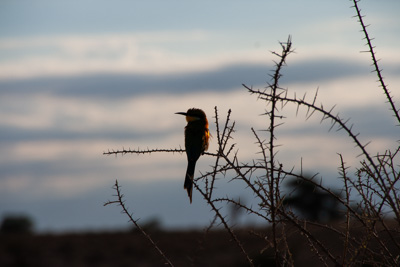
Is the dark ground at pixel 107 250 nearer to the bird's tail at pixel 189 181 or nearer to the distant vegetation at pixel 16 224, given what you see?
the distant vegetation at pixel 16 224

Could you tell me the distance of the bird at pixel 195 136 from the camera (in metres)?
7.85

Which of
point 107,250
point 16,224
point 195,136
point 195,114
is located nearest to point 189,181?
point 195,136

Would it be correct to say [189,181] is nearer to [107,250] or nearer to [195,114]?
[195,114]

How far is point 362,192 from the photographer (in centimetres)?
346

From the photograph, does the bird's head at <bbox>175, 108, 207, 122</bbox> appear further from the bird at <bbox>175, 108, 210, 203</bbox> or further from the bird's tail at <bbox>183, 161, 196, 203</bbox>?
the bird's tail at <bbox>183, 161, 196, 203</bbox>

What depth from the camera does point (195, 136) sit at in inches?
313

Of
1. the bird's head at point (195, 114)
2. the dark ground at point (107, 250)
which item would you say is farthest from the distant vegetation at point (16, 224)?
the bird's head at point (195, 114)

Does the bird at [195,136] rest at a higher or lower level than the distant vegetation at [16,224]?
higher

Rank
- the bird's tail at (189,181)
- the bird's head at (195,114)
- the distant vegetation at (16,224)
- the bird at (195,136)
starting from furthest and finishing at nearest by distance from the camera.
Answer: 1. the distant vegetation at (16,224)
2. the bird's head at (195,114)
3. the bird at (195,136)
4. the bird's tail at (189,181)

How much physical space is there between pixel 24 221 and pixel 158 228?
8.33m

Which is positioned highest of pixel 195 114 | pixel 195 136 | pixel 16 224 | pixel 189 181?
pixel 195 114

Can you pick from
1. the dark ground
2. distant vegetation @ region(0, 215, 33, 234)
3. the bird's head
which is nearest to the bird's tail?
the bird's head

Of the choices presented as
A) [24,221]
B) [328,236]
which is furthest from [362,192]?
[24,221]

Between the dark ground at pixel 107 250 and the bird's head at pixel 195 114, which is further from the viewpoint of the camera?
the dark ground at pixel 107 250
